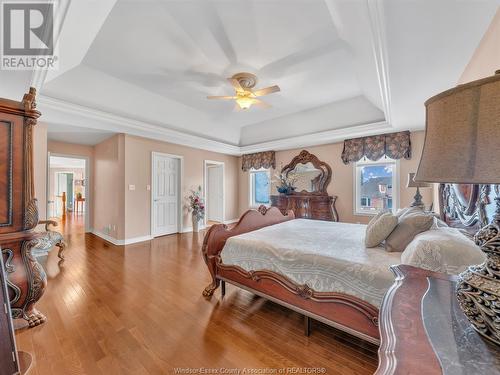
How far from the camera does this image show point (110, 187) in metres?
4.82

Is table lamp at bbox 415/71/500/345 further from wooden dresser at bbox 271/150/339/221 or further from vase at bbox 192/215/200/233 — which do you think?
vase at bbox 192/215/200/233

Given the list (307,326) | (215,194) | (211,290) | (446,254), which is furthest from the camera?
(215,194)

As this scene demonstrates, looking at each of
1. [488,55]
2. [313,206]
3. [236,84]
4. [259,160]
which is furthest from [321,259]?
[259,160]

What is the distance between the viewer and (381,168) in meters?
4.81

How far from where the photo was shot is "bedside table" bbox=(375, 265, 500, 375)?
1.65 feet

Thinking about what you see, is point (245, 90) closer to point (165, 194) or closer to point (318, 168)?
point (318, 168)

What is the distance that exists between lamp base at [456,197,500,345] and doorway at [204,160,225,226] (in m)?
6.35

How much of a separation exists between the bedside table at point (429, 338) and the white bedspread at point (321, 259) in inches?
24.9

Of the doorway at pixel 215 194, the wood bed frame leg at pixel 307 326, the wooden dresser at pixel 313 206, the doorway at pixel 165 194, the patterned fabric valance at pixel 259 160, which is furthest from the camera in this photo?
the doorway at pixel 215 194

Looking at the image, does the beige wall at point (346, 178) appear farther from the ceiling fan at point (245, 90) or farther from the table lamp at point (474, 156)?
the table lamp at point (474, 156)

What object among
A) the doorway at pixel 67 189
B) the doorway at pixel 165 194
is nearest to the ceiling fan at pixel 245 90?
the doorway at pixel 165 194

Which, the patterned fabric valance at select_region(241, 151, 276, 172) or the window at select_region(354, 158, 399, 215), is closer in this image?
the window at select_region(354, 158, 399, 215)

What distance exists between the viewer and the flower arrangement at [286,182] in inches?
228

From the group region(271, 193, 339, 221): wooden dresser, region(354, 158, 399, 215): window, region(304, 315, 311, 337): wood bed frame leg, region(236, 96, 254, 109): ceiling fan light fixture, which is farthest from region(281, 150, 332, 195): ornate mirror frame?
region(304, 315, 311, 337): wood bed frame leg
